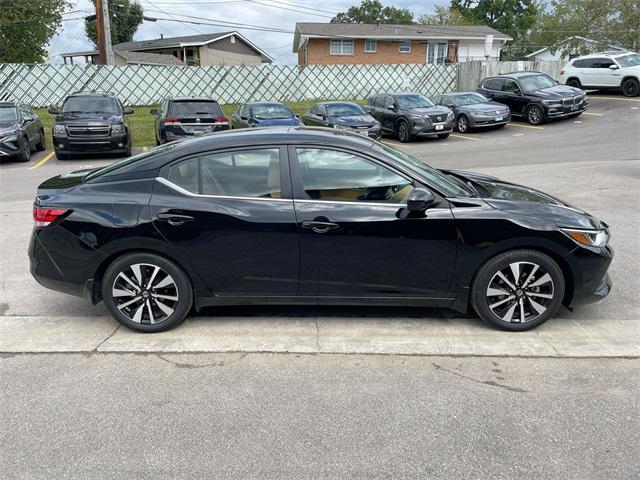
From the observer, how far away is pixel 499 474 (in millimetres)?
2738

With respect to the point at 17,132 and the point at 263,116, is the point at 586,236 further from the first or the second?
the point at 17,132

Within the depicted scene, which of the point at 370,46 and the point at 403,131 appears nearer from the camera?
the point at 403,131

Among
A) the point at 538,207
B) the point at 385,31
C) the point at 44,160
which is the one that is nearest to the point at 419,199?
the point at 538,207

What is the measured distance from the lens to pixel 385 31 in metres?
42.2

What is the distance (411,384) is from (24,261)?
4.77 metres

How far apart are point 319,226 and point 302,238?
157 mm

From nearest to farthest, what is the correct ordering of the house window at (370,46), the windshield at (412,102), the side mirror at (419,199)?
1. the side mirror at (419,199)
2. the windshield at (412,102)
3. the house window at (370,46)

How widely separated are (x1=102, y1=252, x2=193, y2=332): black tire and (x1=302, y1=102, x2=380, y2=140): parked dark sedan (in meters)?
12.8

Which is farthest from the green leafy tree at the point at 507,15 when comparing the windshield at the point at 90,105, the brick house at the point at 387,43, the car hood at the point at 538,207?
the car hood at the point at 538,207

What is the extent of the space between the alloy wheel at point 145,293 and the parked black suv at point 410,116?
591 inches

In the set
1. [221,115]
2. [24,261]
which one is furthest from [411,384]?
[221,115]

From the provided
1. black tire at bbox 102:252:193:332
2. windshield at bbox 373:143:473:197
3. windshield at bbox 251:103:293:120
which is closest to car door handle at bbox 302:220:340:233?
windshield at bbox 373:143:473:197

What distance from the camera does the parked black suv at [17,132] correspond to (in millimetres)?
14547

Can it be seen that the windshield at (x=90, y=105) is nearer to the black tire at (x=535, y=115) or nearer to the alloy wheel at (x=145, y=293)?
the alloy wheel at (x=145, y=293)
